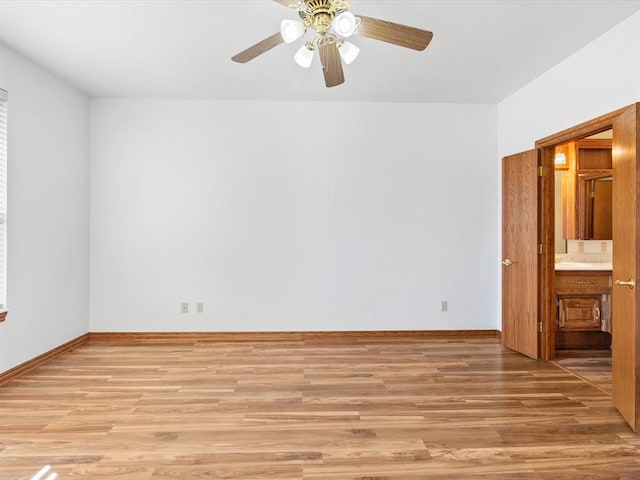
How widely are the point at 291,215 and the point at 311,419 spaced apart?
2474 millimetres

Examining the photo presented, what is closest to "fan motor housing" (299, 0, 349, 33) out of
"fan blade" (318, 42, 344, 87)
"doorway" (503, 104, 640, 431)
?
"fan blade" (318, 42, 344, 87)

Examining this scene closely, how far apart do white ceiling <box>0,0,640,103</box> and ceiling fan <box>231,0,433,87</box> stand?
514 millimetres

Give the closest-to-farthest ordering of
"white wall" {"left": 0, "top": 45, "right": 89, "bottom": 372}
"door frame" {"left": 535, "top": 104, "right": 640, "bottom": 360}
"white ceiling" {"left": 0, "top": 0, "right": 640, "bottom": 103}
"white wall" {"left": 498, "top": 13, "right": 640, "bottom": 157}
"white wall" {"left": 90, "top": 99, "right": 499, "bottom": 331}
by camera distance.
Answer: "white ceiling" {"left": 0, "top": 0, "right": 640, "bottom": 103} → "white wall" {"left": 498, "top": 13, "right": 640, "bottom": 157} → "white wall" {"left": 0, "top": 45, "right": 89, "bottom": 372} → "door frame" {"left": 535, "top": 104, "right": 640, "bottom": 360} → "white wall" {"left": 90, "top": 99, "right": 499, "bottom": 331}

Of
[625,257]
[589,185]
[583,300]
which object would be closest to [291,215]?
[625,257]

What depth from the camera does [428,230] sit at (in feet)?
15.6

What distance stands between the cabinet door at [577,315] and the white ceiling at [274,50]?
2.29 meters

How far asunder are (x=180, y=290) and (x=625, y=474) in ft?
13.3

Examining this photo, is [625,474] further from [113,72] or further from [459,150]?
[113,72]

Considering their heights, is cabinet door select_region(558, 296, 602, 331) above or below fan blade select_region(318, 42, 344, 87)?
below

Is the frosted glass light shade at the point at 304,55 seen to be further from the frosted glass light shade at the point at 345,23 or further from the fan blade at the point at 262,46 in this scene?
the frosted glass light shade at the point at 345,23

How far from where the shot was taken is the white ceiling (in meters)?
2.71

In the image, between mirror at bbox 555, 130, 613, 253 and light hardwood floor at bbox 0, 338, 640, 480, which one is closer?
light hardwood floor at bbox 0, 338, 640, 480

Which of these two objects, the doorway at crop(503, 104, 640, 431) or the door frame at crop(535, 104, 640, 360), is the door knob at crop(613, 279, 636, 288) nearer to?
the doorway at crop(503, 104, 640, 431)

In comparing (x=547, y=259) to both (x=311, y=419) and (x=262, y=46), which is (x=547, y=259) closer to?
(x=311, y=419)
